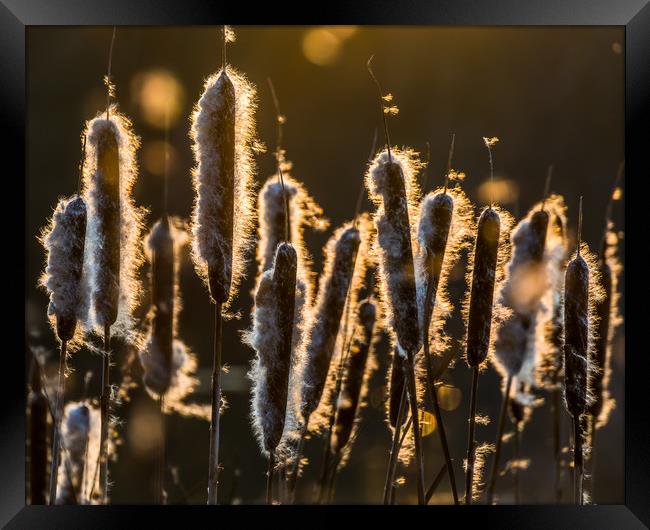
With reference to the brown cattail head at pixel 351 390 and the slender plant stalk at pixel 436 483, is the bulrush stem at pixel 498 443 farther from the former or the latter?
the brown cattail head at pixel 351 390

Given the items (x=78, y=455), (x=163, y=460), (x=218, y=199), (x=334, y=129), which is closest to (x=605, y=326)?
(x=334, y=129)

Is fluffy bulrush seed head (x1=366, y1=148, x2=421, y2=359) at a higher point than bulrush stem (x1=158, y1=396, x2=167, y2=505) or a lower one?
higher

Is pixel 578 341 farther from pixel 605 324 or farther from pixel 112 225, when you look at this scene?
pixel 112 225

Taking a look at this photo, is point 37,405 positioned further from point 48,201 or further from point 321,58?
point 321,58

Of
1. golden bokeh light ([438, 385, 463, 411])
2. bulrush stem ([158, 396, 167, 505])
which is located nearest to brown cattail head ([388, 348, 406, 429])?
golden bokeh light ([438, 385, 463, 411])

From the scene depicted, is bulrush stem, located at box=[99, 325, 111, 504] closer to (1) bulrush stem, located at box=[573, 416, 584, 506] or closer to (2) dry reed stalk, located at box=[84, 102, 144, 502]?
(2) dry reed stalk, located at box=[84, 102, 144, 502]
